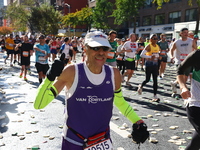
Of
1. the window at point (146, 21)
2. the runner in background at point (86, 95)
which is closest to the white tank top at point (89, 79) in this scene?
the runner in background at point (86, 95)

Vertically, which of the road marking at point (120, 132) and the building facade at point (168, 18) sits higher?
the building facade at point (168, 18)

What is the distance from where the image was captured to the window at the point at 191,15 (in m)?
34.8

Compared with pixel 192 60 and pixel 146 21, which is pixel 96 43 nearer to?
pixel 192 60

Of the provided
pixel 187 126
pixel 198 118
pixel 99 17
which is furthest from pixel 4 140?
pixel 99 17

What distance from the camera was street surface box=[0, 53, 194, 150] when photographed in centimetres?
420

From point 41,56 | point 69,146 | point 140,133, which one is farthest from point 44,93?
point 41,56

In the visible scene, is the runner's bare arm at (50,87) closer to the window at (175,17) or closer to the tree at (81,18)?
the window at (175,17)

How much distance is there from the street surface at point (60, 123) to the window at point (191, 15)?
99.3 feet

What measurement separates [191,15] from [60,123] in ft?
115

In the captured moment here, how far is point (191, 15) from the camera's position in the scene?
35.5m

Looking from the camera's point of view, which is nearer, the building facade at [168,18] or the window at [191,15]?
the window at [191,15]

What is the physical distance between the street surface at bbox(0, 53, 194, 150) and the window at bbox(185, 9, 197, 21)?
30.3 meters

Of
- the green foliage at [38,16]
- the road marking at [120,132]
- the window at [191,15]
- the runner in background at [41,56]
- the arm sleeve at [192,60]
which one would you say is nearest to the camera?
the arm sleeve at [192,60]

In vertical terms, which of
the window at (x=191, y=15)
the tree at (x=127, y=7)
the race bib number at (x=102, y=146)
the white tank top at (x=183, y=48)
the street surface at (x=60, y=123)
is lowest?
the street surface at (x=60, y=123)
